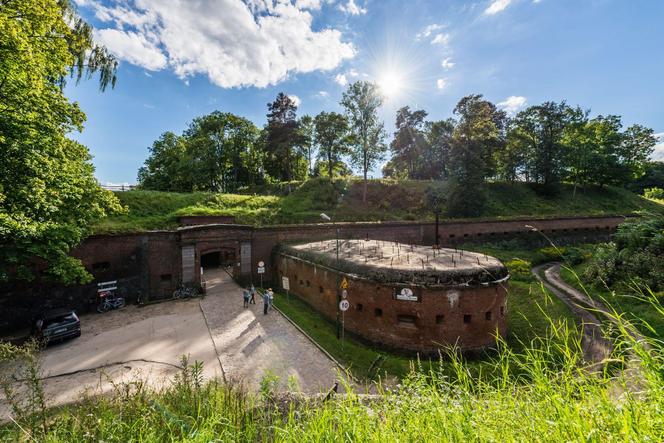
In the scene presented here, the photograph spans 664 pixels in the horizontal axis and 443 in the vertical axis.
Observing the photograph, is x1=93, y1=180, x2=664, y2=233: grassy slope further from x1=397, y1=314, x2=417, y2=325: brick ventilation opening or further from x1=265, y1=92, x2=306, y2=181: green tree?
x1=397, y1=314, x2=417, y2=325: brick ventilation opening

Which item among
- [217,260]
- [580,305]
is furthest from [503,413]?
[217,260]

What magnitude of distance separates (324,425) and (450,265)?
1194 cm

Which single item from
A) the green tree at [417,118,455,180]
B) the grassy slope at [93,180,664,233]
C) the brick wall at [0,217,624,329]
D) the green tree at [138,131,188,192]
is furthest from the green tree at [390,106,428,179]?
the green tree at [138,131,188,192]

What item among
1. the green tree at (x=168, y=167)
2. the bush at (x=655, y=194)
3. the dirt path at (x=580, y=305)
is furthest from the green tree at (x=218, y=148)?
the bush at (x=655, y=194)

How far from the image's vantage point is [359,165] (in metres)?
37.9

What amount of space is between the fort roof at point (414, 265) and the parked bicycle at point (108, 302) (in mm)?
12297

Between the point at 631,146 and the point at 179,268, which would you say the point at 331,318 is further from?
the point at 631,146

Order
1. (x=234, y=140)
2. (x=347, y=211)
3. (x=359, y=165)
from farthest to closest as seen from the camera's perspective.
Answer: (x=234, y=140) → (x=359, y=165) → (x=347, y=211)

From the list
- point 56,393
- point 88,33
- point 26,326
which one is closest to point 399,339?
point 56,393

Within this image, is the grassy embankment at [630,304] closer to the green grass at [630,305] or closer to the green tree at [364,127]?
the green grass at [630,305]

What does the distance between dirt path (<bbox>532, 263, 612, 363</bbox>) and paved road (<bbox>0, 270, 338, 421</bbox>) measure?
11924mm

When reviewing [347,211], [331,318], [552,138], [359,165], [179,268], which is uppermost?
[552,138]

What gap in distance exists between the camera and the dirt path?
12.5 m

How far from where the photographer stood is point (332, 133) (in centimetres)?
4125
